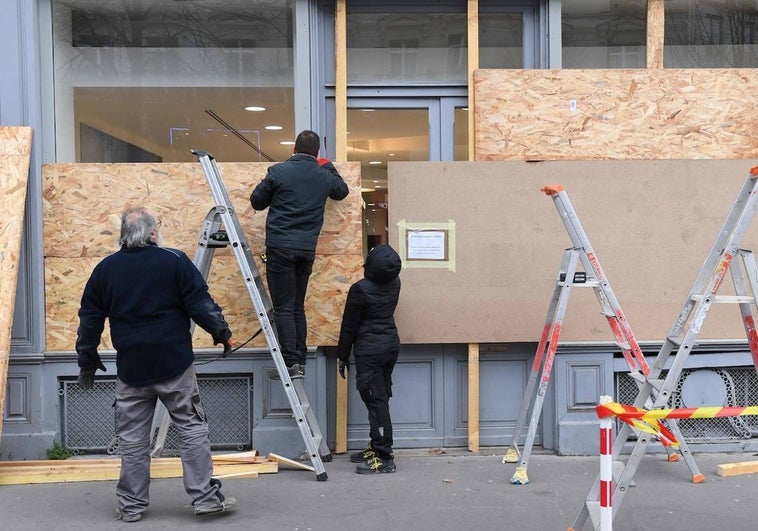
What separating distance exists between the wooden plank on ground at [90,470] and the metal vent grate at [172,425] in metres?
0.40

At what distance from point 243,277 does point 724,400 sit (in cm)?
412

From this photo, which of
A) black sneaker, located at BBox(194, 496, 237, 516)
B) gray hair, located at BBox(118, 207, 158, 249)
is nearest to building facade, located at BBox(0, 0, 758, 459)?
black sneaker, located at BBox(194, 496, 237, 516)

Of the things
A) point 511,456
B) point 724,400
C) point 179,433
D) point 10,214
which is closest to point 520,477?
point 511,456

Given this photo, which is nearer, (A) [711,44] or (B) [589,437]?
(B) [589,437]

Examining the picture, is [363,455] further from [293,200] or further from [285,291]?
[293,200]

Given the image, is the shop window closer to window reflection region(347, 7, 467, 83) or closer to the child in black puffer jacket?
window reflection region(347, 7, 467, 83)

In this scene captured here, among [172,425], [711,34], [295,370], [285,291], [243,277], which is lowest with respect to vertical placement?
[172,425]

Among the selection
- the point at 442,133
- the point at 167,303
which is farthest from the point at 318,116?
the point at 167,303

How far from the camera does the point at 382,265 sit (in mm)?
5883

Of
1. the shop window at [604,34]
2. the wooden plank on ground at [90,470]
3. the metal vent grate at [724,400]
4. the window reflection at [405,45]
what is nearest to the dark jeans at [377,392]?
the wooden plank on ground at [90,470]

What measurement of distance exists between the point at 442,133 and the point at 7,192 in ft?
11.6

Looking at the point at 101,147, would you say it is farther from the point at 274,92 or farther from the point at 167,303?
the point at 167,303

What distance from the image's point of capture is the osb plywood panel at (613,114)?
659cm

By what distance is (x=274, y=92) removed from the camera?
22.7 feet
